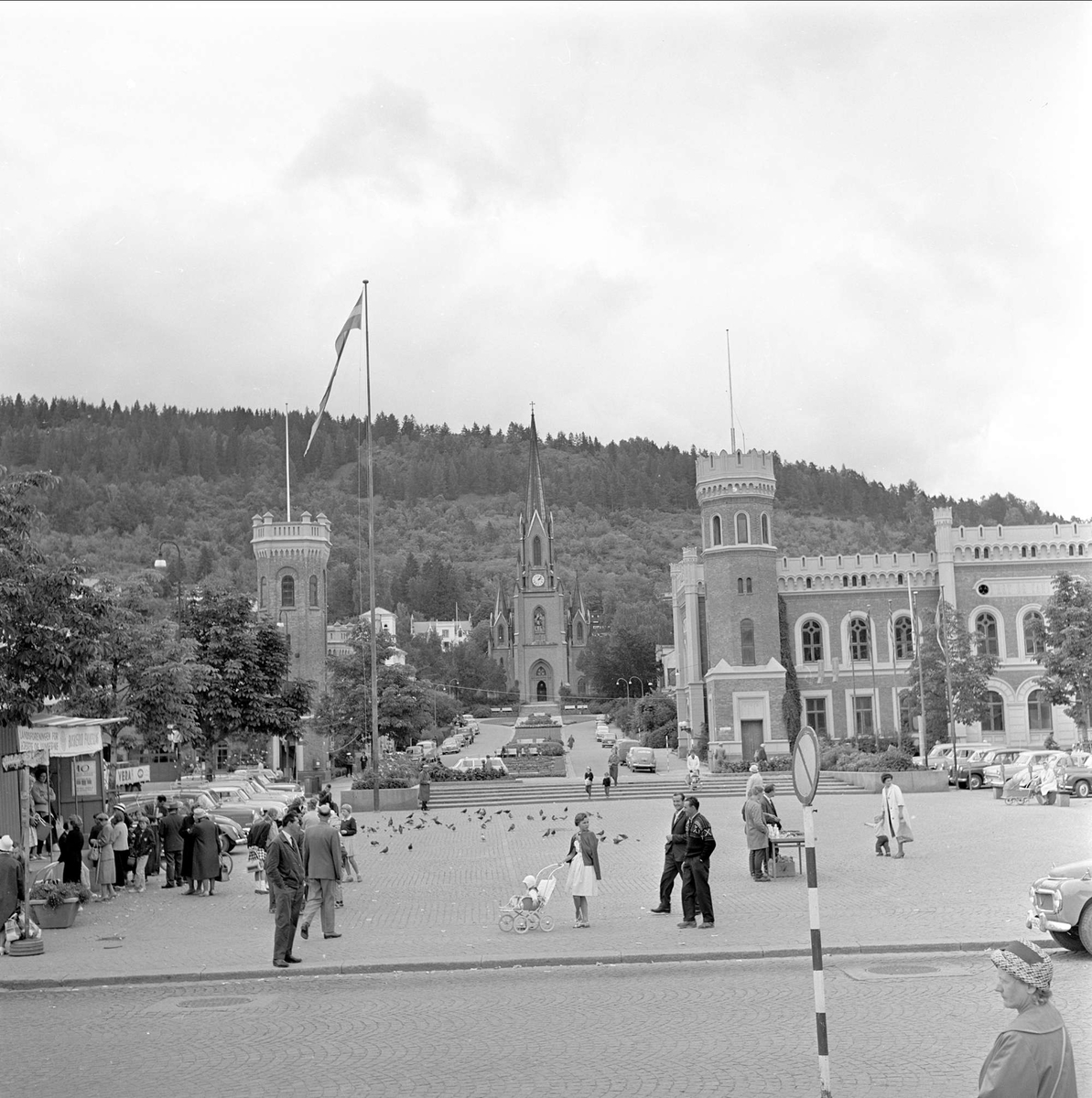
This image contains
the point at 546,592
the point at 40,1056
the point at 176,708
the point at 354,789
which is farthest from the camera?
the point at 546,592

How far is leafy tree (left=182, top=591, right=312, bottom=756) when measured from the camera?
4894cm

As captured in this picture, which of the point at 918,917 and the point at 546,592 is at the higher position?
the point at 546,592

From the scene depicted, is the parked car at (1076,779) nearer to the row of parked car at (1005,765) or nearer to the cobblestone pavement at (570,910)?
the row of parked car at (1005,765)

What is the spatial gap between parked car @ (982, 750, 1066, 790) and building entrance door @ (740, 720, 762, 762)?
20050 mm

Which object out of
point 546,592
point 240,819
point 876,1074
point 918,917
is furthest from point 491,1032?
point 546,592

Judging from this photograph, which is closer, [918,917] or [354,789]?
[918,917]

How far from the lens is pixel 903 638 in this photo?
235ft

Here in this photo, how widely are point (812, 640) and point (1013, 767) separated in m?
28.7

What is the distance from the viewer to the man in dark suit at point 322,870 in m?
15.9

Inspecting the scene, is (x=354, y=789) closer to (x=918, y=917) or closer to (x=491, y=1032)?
(x=918, y=917)

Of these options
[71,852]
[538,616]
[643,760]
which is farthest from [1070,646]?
[538,616]

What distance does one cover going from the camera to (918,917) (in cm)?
1622

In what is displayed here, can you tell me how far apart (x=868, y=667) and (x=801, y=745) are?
63138 millimetres

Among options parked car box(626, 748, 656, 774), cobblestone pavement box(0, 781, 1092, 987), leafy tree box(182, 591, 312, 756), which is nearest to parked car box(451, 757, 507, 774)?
leafy tree box(182, 591, 312, 756)
